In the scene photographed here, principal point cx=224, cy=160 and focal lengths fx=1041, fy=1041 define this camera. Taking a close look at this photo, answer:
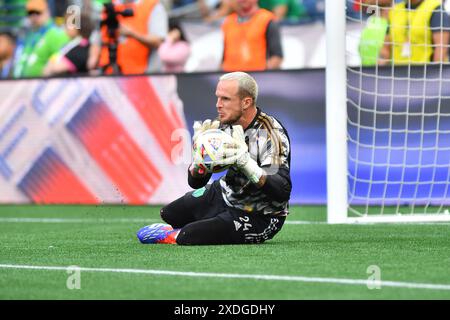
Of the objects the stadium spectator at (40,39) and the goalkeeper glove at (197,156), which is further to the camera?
the stadium spectator at (40,39)

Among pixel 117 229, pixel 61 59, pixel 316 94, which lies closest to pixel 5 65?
pixel 61 59

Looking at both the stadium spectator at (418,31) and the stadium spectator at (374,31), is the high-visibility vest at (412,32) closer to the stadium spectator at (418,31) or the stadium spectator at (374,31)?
the stadium spectator at (418,31)

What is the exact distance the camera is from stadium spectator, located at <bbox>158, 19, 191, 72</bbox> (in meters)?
14.6

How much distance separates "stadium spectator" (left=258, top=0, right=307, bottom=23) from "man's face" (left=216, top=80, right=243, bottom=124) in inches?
351

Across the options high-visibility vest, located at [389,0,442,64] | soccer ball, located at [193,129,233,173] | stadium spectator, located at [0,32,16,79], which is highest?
soccer ball, located at [193,129,233,173]

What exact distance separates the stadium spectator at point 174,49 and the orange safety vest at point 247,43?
1.27 meters

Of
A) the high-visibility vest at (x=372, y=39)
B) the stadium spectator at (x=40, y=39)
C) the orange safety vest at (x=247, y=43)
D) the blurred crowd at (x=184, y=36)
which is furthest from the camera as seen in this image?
the stadium spectator at (x=40, y=39)

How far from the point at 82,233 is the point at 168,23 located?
6.11 metres

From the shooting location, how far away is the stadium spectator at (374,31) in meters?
9.87

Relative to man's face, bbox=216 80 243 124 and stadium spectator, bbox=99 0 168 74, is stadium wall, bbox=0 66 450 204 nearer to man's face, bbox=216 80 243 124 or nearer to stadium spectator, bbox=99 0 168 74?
stadium spectator, bbox=99 0 168 74

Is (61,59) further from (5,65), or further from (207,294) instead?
(207,294)

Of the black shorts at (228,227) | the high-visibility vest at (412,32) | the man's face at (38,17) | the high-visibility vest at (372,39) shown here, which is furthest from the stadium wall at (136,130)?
the black shorts at (228,227)

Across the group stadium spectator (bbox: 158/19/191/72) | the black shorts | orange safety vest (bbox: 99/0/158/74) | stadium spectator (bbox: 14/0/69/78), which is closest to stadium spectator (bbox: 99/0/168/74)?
orange safety vest (bbox: 99/0/158/74)

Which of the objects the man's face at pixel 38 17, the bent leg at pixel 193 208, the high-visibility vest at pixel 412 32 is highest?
the high-visibility vest at pixel 412 32
